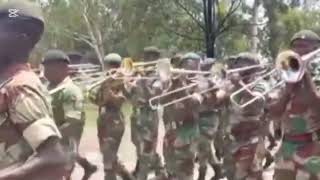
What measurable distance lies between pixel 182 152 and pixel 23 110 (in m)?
5.71

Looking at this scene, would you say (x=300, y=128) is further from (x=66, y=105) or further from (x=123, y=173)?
(x=123, y=173)

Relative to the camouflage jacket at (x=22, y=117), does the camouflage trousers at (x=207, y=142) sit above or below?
below

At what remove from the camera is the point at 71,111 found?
24.6 feet

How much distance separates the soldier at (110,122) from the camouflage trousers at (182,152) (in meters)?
0.72

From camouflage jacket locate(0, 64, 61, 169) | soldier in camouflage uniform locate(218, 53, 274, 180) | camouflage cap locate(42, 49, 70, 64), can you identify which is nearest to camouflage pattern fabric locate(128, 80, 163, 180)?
soldier in camouflage uniform locate(218, 53, 274, 180)

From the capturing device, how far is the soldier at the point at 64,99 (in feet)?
24.5

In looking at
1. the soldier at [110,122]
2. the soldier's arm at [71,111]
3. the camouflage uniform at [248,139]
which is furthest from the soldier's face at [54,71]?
the soldier at [110,122]

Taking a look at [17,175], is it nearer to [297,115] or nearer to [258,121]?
[297,115]

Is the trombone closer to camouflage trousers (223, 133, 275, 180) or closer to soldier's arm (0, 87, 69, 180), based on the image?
camouflage trousers (223, 133, 275, 180)

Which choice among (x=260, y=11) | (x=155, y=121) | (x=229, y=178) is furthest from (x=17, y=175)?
(x=260, y=11)

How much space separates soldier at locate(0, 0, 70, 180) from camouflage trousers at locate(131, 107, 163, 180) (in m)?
6.43

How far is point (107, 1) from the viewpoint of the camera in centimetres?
3756

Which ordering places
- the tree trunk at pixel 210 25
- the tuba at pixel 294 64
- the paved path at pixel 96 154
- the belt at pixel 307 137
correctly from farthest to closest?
the tree trunk at pixel 210 25 → the paved path at pixel 96 154 → the belt at pixel 307 137 → the tuba at pixel 294 64

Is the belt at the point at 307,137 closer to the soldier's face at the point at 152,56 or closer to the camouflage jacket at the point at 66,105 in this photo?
the camouflage jacket at the point at 66,105
